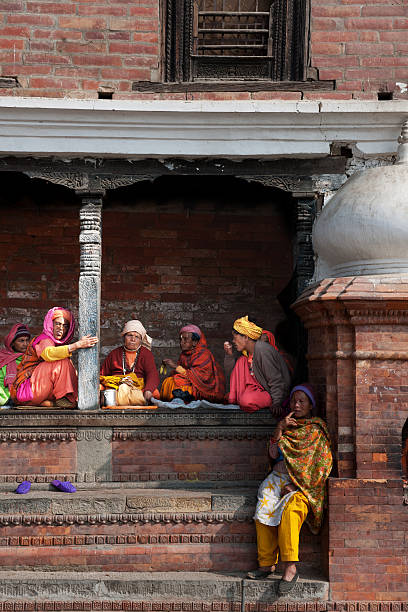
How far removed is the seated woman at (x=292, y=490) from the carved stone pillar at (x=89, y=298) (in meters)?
2.22

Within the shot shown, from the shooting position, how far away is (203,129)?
7.59 m

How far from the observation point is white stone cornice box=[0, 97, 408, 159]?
294 inches

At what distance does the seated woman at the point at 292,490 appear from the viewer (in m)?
5.49

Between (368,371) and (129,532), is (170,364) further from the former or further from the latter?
(368,371)

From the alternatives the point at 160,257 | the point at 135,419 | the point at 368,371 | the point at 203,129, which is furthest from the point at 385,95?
the point at 135,419

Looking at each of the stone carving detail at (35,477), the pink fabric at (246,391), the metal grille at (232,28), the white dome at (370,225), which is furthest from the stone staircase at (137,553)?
the metal grille at (232,28)

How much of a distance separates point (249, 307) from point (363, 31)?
139 inches

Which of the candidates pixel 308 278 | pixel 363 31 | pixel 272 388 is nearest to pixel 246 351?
pixel 272 388

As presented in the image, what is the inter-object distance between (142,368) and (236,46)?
356 cm

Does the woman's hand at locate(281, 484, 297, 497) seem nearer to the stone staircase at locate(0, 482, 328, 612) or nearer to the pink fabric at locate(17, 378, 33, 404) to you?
the stone staircase at locate(0, 482, 328, 612)

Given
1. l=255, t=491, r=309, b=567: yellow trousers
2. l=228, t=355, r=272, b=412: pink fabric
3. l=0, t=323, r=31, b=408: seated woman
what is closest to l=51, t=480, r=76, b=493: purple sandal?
l=0, t=323, r=31, b=408: seated woman

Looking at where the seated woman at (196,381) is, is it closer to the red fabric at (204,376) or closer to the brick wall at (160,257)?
the red fabric at (204,376)

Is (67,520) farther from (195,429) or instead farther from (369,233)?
(369,233)

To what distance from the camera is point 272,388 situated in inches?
274
